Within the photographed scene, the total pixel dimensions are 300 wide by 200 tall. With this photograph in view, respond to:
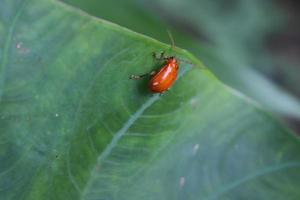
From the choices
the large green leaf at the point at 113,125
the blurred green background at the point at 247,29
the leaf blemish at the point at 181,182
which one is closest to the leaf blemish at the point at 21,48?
the large green leaf at the point at 113,125

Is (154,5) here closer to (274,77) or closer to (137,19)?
(274,77)

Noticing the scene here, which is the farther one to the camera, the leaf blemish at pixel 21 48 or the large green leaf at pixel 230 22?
the large green leaf at pixel 230 22

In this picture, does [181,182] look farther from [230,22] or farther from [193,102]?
[230,22]

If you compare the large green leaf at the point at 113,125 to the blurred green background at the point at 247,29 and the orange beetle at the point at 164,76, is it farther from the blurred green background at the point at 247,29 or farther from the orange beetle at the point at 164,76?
the blurred green background at the point at 247,29

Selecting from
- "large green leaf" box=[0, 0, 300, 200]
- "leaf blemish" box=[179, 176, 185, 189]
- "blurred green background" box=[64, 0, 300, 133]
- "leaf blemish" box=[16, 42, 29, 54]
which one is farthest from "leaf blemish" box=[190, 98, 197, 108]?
"blurred green background" box=[64, 0, 300, 133]

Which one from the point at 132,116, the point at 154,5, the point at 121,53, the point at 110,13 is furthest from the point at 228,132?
the point at 154,5

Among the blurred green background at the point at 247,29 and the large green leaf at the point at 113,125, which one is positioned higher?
the large green leaf at the point at 113,125

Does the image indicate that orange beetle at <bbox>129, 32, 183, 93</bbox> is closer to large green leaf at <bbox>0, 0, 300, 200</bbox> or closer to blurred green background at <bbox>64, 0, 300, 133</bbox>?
large green leaf at <bbox>0, 0, 300, 200</bbox>

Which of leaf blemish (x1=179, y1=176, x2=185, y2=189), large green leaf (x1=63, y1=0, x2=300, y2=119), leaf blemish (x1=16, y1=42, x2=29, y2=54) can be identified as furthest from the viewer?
large green leaf (x1=63, y1=0, x2=300, y2=119)
